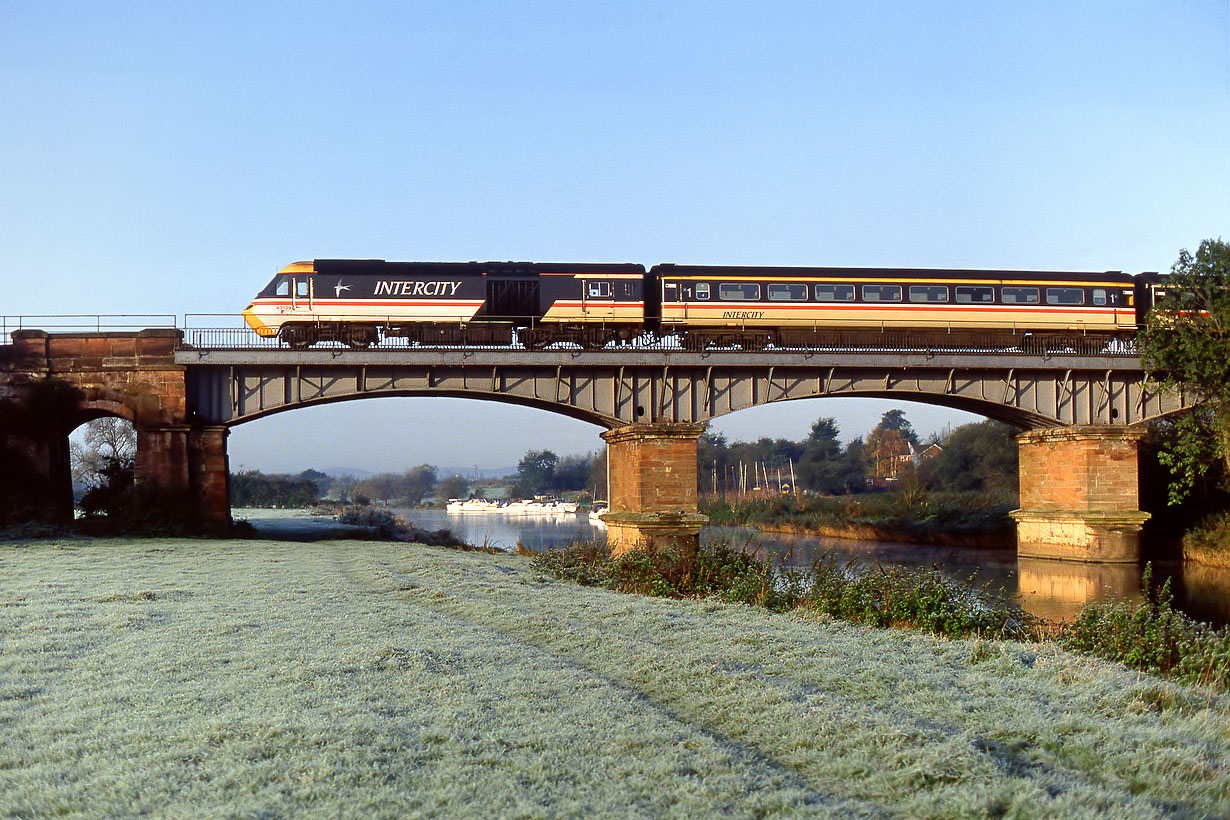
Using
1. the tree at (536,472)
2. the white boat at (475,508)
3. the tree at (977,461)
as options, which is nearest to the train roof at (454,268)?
the tree at (977,461)

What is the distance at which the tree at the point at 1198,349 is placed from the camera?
2881 cm

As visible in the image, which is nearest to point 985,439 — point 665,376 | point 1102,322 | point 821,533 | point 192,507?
point 821,533

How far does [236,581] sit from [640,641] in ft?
27.8

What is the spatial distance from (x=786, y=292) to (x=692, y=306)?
345 centimetres

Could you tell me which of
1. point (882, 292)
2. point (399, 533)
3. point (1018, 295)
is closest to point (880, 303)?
point (882, 292)

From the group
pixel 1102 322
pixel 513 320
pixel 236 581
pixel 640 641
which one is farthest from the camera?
pixel 1102 322

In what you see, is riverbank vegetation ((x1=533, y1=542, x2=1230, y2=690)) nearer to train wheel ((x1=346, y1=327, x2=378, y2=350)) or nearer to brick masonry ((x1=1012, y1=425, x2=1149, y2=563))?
brick masonry ((x1=1012, y1=425, x2=1149, y2=563))

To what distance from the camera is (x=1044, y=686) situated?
26.0 feet

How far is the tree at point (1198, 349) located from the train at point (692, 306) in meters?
3.59

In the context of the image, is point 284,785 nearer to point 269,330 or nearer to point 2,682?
point 2,682

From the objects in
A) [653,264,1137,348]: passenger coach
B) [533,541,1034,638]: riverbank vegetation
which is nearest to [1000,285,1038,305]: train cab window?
[653,264,1137,348]: passenger coach

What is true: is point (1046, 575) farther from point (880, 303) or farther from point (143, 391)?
point (143, 391)

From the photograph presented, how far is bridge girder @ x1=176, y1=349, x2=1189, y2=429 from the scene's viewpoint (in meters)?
28.4

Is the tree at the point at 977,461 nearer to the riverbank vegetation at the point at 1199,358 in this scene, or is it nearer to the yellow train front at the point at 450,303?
the riverbank vegetation at the point at 1199,358
